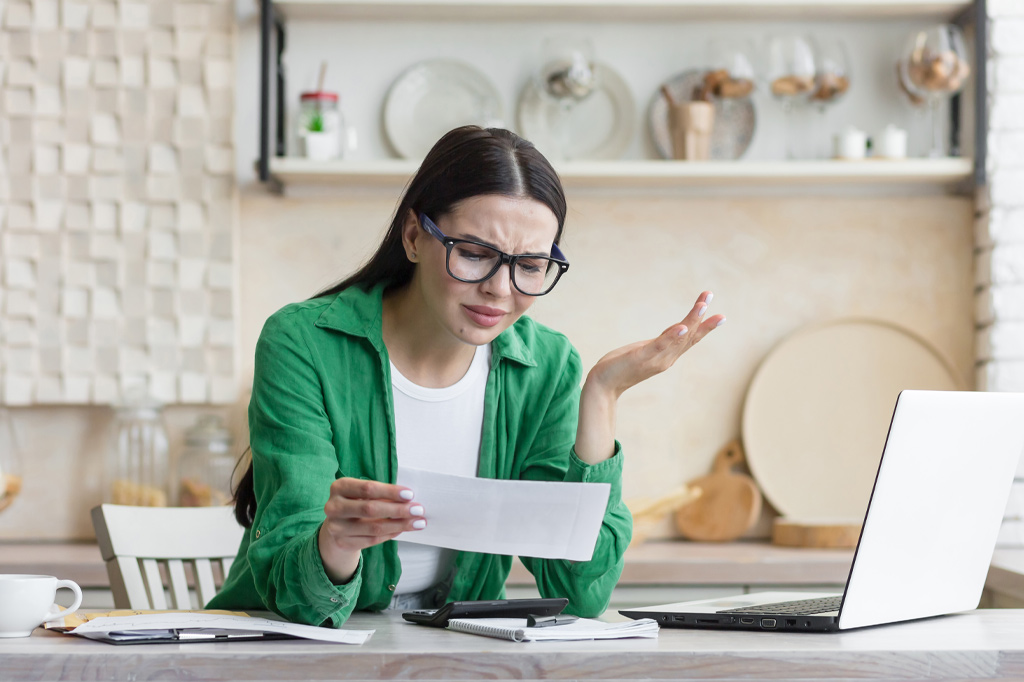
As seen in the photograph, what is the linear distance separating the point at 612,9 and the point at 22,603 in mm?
1952

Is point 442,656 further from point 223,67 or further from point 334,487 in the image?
point 223,67

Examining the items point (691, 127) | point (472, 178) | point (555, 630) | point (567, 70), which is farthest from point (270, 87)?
point (555, 630)

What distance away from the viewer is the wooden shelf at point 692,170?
240cm

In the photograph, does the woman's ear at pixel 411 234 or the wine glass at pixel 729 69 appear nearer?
the woman's ear at pixel 411 234

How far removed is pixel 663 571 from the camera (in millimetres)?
2146

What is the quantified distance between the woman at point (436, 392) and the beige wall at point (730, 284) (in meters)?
1.10

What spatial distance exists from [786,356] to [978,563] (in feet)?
4.59

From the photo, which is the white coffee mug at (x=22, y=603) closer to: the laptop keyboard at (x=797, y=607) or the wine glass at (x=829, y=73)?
the laptop keyboard at (x=797, y=607)

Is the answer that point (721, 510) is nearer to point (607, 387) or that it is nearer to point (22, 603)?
point (607, 387)

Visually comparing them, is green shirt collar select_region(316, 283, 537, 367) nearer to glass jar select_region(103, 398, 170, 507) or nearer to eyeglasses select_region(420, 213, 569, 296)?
eyeglasses select_region(420, 213, 569, 296)

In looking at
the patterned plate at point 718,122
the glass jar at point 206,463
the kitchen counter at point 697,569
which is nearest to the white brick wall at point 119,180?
the glass jar at point 206,463

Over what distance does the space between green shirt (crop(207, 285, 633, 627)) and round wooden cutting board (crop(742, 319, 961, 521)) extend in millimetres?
1189

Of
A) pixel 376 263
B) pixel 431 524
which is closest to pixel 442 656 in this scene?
pixel 431 524

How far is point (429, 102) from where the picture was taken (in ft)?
8.50
